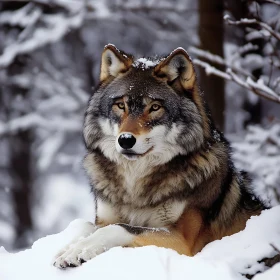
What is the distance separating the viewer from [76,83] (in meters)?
12.5

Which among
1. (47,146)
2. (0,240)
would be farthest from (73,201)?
(47,146)

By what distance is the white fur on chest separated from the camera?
431cm

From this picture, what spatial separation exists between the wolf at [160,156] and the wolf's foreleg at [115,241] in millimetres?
39

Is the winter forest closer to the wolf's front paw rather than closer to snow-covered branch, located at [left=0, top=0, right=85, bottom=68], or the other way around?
snow-covered branch, located at [left=0, top=0, right=85, bottom=68]

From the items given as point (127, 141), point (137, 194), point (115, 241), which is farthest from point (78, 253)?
point (137, 194)

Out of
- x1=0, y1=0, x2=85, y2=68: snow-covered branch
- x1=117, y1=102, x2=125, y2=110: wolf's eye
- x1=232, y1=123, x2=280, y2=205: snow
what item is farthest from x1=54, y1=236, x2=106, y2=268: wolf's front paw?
x1=0, y1=0, x2=85, y2=68: snow-covered branch

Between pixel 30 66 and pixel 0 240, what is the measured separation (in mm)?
5278

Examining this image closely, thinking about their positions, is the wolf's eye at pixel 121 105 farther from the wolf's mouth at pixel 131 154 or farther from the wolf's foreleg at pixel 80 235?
the wolf's foreleg at pixel 80 235

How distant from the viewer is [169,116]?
4.38 meters

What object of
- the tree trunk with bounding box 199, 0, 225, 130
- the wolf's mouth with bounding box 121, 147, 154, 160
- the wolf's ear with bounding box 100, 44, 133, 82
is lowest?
the tree trunk with bounding box 199, 0, 225, 130

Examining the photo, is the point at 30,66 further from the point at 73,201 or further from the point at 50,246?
the point at 50,246

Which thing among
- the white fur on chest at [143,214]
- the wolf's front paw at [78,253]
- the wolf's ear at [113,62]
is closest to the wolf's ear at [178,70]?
the wolf's ear at [113,62]

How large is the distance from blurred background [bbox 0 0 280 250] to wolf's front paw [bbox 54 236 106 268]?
146 inches

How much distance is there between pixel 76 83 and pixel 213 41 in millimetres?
4538
